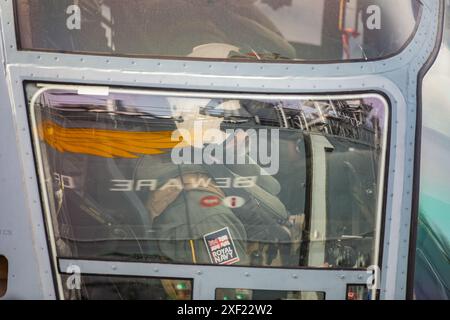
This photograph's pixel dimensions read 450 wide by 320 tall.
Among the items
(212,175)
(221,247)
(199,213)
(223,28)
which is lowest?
(221,247)

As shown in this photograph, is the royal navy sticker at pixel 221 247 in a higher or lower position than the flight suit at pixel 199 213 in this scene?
lower

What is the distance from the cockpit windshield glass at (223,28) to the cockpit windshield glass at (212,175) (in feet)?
0.60

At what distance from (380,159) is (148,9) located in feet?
3.60

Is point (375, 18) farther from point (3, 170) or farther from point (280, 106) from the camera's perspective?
point (3, 170)

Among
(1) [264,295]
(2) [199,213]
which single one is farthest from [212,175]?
(1) [264,295]

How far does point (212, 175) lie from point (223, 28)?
591 mm

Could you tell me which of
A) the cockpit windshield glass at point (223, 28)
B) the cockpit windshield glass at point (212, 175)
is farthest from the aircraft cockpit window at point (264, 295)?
the cockpit windshield glass at point (223, 28)

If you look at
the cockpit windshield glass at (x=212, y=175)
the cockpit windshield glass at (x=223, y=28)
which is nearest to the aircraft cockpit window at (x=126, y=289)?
the cockpit windshield glass at (x=212, y=175)

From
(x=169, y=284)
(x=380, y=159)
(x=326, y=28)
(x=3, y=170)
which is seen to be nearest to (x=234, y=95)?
(x=326, y=28)

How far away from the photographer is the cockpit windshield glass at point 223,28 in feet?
7.80

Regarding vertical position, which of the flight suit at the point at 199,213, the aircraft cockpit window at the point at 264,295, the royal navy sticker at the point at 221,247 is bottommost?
the aircraft cockpit window at the point at 264,295

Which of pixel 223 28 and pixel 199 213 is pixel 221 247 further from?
pixel 223 28

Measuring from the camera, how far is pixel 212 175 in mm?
2396

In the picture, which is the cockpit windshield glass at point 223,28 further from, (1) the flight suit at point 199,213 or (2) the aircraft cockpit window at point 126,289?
(2) the aircraft cockpit window at point 126,289
